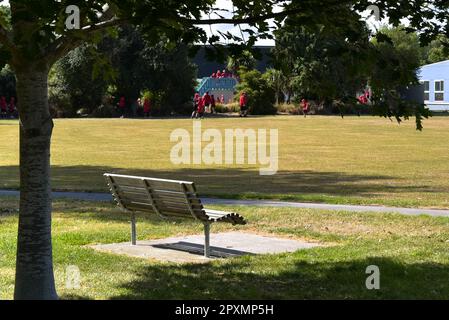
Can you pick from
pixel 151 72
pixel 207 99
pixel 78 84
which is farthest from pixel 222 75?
pixel 78 84

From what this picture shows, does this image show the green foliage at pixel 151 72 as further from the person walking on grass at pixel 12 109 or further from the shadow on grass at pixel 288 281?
the shadow on grass at pixel 288 281

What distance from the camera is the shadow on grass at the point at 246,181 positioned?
16.5 metres

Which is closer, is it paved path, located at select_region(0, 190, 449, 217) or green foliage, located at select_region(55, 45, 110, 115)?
paved path, located at select_region(0, 190, 449, 217)

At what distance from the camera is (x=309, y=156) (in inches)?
1056

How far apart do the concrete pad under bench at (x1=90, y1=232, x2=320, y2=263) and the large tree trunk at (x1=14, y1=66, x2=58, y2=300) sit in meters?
2.53

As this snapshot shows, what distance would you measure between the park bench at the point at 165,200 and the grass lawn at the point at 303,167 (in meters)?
4.98

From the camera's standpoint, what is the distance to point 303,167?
75.4ft

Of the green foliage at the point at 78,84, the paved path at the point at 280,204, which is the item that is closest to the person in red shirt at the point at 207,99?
the green foliage at the point at 78,84

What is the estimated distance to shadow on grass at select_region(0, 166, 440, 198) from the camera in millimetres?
16484

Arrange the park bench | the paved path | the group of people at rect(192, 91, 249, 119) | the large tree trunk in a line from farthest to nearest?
the group of people at rect(192, 91, 249, 119) → the paved path → the park bench → the large tree trunk

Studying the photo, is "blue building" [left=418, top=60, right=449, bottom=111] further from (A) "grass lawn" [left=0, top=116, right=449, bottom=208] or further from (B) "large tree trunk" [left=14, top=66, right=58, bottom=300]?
(B) "large tree trunk" [left=14, top=66, right=58, bottom=300]

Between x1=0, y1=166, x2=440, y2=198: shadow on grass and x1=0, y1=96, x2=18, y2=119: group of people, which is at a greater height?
x1=0, y1=96, x2=18, y2=119: group of people

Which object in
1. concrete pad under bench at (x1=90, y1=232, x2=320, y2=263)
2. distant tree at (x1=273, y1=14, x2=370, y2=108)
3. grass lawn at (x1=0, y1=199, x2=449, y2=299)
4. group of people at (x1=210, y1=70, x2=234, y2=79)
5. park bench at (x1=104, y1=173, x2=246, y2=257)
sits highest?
group of people at (x1=210, y1=70, x2=234, y2=79)

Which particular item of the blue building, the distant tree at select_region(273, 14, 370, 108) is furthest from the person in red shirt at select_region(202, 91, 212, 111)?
the distant tree at select_region(273, 14, 370, 108)
